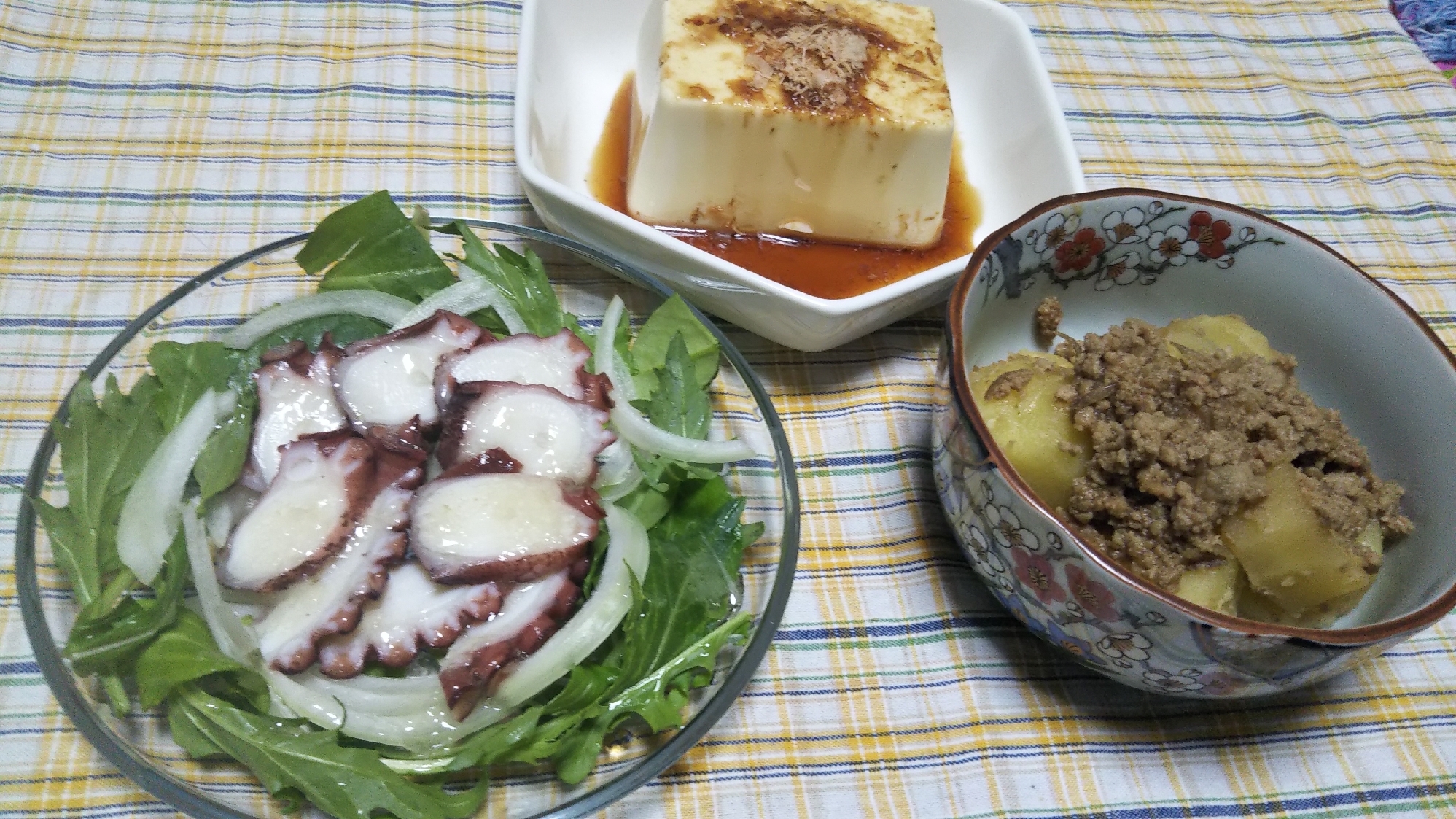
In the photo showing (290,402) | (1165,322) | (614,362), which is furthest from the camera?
(1165,322)

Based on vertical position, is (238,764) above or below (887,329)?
below

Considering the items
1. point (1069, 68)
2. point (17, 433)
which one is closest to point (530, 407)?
point (17, 433)

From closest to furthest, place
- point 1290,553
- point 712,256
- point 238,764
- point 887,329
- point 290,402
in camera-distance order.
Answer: point 238,764, point 1290,553, point 290,402, point 712,256, point 887,329

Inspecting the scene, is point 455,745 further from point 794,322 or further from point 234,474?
point 794,322

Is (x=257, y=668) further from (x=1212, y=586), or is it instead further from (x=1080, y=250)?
(x=1080, y=250)

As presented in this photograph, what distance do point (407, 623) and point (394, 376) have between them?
39 centimetres

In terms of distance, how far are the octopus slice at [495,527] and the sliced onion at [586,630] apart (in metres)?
0.05

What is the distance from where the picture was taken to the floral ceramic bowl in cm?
118

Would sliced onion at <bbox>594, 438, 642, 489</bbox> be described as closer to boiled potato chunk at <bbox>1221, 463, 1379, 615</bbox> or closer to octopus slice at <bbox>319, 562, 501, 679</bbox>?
octopus slice at <bbox>319, 562, 501, 679</bbox>

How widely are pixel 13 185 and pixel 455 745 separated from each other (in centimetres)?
165

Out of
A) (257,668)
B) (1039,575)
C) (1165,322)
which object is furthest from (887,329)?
(257,668)

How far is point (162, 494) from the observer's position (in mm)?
1300

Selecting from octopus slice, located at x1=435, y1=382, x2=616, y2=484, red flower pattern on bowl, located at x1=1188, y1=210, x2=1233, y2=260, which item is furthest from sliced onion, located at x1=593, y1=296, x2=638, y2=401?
red flower pattern on bowl, located at x1=1188, y1=210, x2=1233, y2=260

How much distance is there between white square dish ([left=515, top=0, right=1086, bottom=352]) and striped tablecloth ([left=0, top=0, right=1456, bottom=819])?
0.59ft
